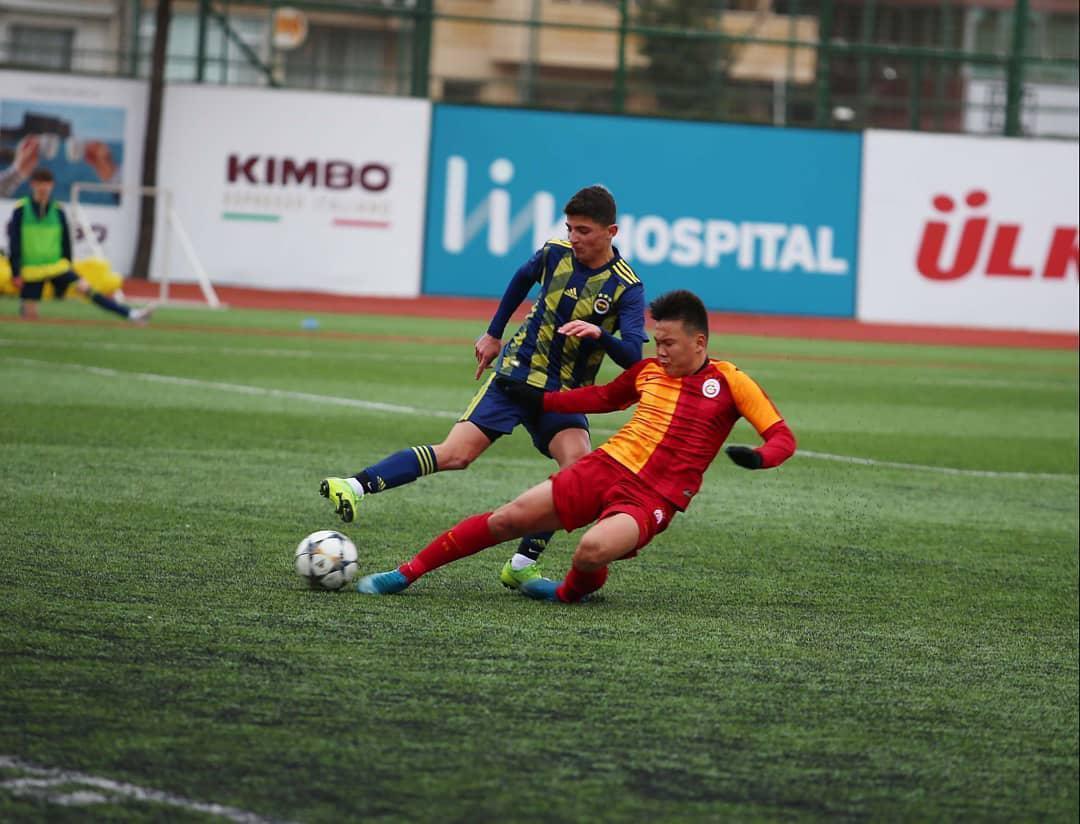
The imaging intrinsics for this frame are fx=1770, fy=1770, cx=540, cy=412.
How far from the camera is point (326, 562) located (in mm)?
6395

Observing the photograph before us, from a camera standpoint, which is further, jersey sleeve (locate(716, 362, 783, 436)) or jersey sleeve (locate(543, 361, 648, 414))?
jersey sleeve (locate(543, 361, 648, 414))

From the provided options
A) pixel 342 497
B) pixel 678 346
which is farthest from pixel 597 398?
pixel 342 497

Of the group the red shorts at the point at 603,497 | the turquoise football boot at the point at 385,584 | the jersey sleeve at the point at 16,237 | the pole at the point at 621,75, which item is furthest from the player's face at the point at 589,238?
the pole at the point at 621,75

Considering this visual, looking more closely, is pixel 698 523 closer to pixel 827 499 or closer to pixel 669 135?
pixel 827 499

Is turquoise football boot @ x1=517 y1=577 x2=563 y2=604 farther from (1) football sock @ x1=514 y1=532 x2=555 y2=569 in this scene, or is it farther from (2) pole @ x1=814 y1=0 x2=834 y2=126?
(2) pole @ x1=814 y1=0 x2=834 y2=126

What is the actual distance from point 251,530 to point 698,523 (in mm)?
2391

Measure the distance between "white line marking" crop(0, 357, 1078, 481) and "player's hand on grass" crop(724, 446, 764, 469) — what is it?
6.34 m

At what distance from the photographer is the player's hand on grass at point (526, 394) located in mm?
7090

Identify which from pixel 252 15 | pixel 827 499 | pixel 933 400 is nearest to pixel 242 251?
pixel 252 15

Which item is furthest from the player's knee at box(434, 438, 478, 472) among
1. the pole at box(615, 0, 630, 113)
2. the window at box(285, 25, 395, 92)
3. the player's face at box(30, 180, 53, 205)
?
the pole at box(615, 0, 630, 113)

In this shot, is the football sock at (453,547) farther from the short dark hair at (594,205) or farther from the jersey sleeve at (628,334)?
the short dark hair at (594,205)

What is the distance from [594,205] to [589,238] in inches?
5.9

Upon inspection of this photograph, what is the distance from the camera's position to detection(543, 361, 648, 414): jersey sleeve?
6406 millimetres

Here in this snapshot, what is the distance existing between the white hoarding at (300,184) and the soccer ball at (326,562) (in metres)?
21.2
